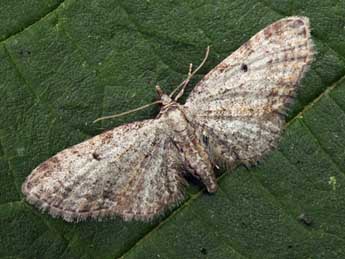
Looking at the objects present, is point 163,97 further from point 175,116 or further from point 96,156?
point 96,156

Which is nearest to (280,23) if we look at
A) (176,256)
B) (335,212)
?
(335,212)

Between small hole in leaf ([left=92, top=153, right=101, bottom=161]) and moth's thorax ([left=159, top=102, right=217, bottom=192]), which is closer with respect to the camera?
small hole in leaf ([left=92, top=153, right=101, bottom=161])

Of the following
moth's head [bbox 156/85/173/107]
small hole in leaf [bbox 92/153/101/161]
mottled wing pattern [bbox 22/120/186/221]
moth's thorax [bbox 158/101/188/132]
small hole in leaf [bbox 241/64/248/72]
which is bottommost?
mottled wing pattern [bbox 22/120/186/221]

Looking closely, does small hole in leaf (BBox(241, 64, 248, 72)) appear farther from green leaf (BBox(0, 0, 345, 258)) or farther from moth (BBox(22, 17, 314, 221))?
green leaf (BBox(0, 0, 345, 258))

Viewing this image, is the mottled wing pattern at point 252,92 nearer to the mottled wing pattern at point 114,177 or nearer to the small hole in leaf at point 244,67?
the small hole in leaf at point 244,67

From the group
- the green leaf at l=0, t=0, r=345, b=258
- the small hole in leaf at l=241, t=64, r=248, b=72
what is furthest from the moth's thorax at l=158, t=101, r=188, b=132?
the small hole in leaf at l=241, t=64, r=248, b=72

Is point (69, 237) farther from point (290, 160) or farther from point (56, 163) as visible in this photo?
point (290, 160)

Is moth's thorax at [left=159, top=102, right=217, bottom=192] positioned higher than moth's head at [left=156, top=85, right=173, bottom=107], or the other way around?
moth's head at [left=156, top=85, right=173, bottom=107]
